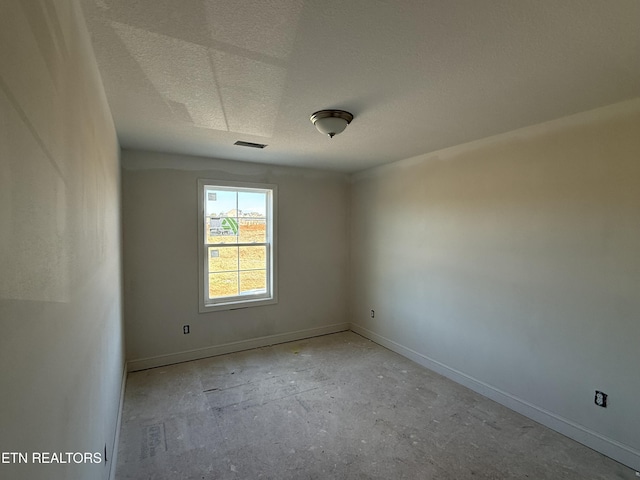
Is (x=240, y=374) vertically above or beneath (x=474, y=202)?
beneath

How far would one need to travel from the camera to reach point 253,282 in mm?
4344

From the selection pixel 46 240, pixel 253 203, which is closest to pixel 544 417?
pixel 46 240

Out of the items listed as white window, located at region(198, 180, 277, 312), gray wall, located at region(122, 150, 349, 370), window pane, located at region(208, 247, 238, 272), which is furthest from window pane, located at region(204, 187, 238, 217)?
window pane, located at region(208, 247, 238, 272)

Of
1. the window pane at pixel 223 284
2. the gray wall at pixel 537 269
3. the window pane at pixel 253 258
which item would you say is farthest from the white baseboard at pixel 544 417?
the window pane at pixel 223 284

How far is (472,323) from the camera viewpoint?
322 centimetres

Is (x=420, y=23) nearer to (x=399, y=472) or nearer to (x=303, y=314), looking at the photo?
(x=399, y=472)

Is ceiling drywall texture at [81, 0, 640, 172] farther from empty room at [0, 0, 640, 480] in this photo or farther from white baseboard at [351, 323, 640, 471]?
white baseboard at [351, 323, 640, 471]

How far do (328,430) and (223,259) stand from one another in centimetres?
242

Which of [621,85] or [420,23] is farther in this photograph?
[621,85]

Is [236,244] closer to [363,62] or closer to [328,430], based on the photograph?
[328,430]

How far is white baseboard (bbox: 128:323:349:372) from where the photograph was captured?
11.9 ft

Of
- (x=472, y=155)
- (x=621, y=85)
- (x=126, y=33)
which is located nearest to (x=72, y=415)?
(x=126, y=33)

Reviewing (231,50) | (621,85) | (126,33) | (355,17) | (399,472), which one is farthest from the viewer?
(399,472)

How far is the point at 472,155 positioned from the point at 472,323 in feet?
5.54
